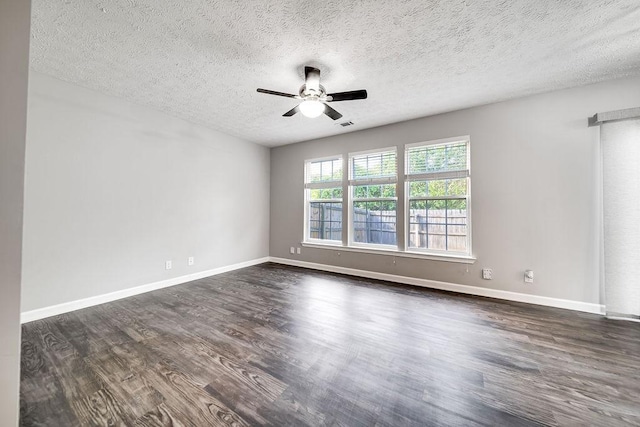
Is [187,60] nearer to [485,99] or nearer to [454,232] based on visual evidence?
[485,99]

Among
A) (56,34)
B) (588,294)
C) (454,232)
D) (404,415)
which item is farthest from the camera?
(454,232)

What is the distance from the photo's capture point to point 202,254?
14.1 feet

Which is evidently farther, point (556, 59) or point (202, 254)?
point (202, 254)

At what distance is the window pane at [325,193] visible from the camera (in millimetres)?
4895

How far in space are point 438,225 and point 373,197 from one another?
1.21 m

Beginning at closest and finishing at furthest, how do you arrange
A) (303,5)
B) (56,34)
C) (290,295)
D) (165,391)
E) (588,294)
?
1. (165,391)
2. (303,5)
3. (56,34)
4. (588,294)
5. (290,295)

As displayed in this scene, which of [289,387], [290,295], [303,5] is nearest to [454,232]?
[290,295]

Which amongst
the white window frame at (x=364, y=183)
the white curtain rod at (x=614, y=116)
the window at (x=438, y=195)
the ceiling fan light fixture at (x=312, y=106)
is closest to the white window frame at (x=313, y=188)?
the white window frame at (x=364, y=183)

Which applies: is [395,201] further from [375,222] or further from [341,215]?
[341,215]

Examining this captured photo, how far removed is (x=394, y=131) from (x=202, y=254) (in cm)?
411

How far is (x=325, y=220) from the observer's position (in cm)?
509

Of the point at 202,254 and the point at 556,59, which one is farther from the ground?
the point at 556,59

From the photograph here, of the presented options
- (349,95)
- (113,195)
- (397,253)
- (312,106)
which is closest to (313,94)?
(312,106)

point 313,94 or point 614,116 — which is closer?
point 313,94
